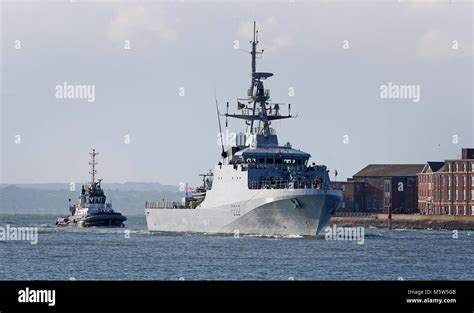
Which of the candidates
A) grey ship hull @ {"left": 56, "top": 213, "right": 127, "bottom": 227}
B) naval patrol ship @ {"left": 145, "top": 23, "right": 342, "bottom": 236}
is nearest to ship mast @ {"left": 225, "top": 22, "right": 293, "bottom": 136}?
naval patrol ship @ {"left": 145, "top": 23, "right": 342, "bottom": 236}

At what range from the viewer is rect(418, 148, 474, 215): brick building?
148 m

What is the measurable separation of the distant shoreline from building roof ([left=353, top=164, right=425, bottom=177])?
1390cm

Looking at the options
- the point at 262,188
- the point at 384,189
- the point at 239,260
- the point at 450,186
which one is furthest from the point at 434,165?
the point at 239,260

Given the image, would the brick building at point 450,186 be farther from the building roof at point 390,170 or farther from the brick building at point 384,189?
the building roof at point 390,170

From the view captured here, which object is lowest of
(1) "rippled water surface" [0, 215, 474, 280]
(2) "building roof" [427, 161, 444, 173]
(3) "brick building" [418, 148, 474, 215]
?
(1) "rippled water surface" [0, 215, 474, 280]

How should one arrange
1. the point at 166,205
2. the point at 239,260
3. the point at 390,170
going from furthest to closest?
the point at 390,170 < the point at 166,205 < the point at 239,260

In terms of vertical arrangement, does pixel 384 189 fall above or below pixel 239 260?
above

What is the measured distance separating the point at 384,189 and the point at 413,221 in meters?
26.7

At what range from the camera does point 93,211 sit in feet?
462

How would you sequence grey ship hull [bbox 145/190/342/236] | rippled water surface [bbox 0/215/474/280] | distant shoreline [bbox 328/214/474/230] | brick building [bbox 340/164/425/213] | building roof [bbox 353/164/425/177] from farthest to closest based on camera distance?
building roof [bbox 353/164/425/177]
brick building [bbox 340/164/425/213]
distant shoreline [bbox 328/214/474/230]
grey ship hull [bbox 145/190/342/236]
rippled water surface [bbox 0/215/474/280]

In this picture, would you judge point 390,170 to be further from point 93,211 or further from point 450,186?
point 93,211

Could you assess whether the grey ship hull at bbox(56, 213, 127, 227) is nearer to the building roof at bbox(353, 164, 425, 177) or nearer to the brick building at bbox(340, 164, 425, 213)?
the brick building at bbox(340, 164, 425, 213)
